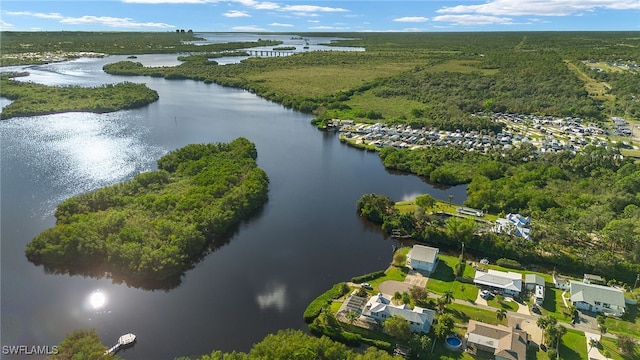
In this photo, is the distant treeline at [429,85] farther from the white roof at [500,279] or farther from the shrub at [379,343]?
the shrub at [379,343]

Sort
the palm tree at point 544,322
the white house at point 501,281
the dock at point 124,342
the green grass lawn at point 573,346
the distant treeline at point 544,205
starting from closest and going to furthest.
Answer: the green grass lawn at point 573,346
the dock at point 124,342
the palm tree at point 544,322
the white house at point 501,281
the distant treeline at point 544,205

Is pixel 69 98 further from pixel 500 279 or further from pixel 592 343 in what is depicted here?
pixel 592 343

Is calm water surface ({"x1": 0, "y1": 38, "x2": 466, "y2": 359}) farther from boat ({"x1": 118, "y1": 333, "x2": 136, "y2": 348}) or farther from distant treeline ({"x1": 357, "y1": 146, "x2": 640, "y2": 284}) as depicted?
distant treeline ({"x1": 357, "y1": 146, "x2": 640, "y2": 284})

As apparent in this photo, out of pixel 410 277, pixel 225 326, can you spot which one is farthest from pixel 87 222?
pixel 410 277

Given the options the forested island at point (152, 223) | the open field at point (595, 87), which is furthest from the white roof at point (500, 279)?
the open field at point (595, 87)

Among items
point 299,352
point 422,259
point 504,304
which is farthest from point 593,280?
point 299,352

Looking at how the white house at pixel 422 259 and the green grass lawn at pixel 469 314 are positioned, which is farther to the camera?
the white house at pixel 422 259

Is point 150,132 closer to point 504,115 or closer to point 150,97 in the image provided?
point 150,97
